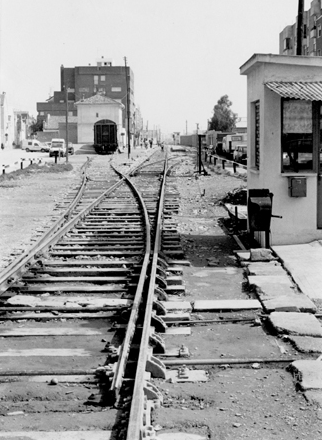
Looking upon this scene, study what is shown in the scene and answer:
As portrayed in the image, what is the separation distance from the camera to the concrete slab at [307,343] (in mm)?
6398

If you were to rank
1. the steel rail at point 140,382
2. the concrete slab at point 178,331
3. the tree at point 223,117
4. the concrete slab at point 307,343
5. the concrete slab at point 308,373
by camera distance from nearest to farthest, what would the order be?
the steel rail at point 140,382, the concrete slab at point 308,373, the concrete slab at point 307,343, the concrete slab at point 178,331, the tree at point 223,117

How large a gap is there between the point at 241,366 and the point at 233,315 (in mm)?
1789

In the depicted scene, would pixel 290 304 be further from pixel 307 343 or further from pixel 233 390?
pixel 233 390

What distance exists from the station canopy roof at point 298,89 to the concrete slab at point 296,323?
494 cm

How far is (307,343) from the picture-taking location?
6.58 metres

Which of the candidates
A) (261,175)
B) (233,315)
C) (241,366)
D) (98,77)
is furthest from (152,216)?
(98,77)

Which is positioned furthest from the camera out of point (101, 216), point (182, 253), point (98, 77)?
point (98, 77)

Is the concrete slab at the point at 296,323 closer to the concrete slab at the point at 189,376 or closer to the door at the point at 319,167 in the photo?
the concrete slab at the point at 189,376

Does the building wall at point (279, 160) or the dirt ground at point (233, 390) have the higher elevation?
the building wall at point (279, 160)

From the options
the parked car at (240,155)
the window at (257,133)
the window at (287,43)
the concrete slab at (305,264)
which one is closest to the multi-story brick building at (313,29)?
the window at (287,43)

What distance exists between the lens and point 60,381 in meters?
5.58

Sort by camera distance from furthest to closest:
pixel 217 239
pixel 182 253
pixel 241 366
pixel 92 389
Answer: pixel 217 239 → pixel 182 253 → pixel 241 366 → pixel 92 389

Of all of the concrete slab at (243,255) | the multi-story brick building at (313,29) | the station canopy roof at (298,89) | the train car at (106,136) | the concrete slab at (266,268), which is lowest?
the concrete slab at (266,268)

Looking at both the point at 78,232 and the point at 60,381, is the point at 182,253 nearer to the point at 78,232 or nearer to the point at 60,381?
→ the point at 78,232
